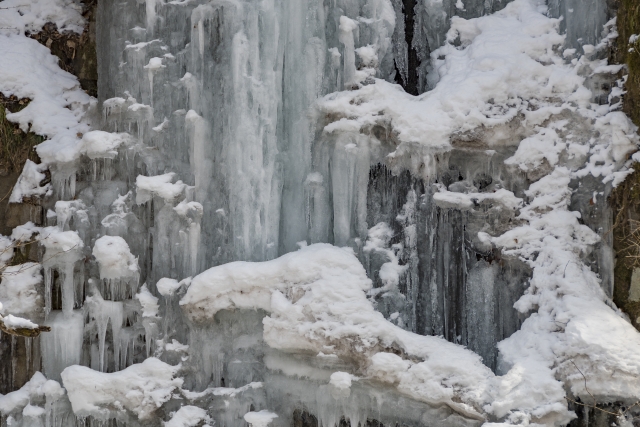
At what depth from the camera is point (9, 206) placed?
7.99 meters

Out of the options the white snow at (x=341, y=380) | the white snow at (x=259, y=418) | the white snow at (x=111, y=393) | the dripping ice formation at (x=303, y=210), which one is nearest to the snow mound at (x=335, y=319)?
the dripping ice formation at (x=303, y=210)

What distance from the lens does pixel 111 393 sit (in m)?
7.07

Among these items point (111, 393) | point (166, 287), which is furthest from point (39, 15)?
point (111, 393)

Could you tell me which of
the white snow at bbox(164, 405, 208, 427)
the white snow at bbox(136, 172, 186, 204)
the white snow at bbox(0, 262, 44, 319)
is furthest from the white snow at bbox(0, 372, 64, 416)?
the white snow at bbox(136, 172, 186, 204)

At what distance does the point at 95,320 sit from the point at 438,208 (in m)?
3.53

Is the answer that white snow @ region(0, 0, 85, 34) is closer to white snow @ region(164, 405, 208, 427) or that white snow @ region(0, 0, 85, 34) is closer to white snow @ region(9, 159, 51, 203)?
white snow @ region(9, 159, 51, 203)

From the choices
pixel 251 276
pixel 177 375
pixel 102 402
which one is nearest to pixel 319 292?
pixel 251 276

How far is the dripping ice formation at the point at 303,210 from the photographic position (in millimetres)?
6910

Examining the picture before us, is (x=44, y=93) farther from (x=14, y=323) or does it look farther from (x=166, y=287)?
(x=14, y=323)

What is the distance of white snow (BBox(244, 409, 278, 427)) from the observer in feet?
22.8

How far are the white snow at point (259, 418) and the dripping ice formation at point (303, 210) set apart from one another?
0.05 ft

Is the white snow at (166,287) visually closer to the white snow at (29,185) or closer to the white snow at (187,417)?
the white snow at (187,417)

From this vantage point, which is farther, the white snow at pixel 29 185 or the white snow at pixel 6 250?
the white snow at pixel 29 185

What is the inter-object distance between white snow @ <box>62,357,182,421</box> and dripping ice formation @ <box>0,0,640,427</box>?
0.02 meters
